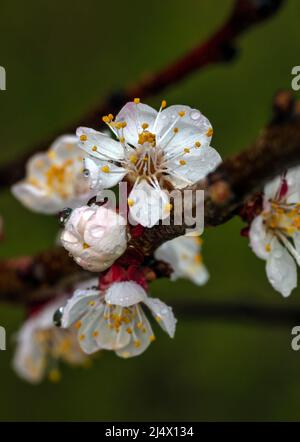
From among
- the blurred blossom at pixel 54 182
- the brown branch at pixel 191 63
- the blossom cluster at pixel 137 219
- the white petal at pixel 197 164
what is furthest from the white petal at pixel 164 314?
the brown branch at pixel 191 63

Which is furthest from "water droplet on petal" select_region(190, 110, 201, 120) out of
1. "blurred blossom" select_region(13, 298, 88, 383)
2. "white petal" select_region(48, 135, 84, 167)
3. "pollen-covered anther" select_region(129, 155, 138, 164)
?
"blurred blossom" select_region(13, 298, 88, 383)

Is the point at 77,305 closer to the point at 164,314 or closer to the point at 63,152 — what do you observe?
the point at 164,314

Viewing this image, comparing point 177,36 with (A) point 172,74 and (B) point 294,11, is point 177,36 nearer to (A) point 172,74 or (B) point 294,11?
(B) point 294,11

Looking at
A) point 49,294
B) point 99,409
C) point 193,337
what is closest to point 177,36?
point 193,337

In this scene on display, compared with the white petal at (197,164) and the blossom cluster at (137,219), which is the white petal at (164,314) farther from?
the white petal at (197,164)

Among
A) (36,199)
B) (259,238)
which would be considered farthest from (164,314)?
(36,199)

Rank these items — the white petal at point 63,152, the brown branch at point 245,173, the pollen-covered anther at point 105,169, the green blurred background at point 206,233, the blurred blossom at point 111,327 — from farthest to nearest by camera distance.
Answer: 1. the green blurred background at point 206,233
2. the white petal at point 63,152
3. the blurred blossom at point 111,327
4. the pollen-covered anther at point 105,169
5. the brown branch at point 245,173

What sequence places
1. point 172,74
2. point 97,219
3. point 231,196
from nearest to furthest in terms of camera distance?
point 231,196, point 97,219, point 172,74
